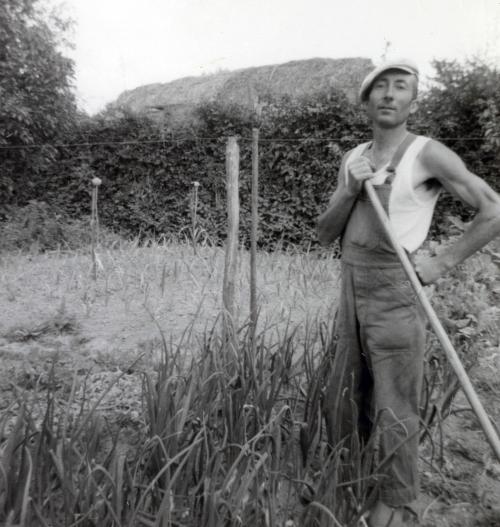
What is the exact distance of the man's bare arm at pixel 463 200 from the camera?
1.61 metres

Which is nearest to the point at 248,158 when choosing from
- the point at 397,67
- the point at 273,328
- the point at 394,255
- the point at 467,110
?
the point at 467,110

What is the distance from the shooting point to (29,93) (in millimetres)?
7934

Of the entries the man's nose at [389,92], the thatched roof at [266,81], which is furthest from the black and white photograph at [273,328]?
the thatched roof at [266,81]

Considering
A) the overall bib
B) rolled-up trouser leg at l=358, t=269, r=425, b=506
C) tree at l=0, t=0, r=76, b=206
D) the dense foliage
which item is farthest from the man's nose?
tree at l=0, t=0, r=76, b=206

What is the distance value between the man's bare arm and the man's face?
0.17 meters

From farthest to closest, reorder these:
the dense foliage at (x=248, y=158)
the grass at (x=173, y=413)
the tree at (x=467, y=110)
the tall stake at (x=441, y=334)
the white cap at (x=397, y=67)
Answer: the dense foliage at (x=248, y=158)
the tree at (x=467, y=110)
the white cap at (x=397, y=67)
the grass at (x=173, y=413)
the tall stake at (x=441, y=334)

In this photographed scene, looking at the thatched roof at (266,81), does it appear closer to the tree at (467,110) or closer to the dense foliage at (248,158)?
the dense foliage at (248,158)

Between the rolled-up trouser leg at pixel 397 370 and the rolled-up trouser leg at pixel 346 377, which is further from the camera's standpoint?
the rolled-up trouser leg at pixel 346 377

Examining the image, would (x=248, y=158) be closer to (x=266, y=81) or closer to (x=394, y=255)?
(x=266, y=81)

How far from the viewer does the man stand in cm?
168

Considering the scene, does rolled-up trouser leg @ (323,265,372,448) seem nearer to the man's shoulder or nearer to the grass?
the grass

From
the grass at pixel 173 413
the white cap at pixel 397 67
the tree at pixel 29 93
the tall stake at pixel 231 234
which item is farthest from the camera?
the tree at pixel 29 93

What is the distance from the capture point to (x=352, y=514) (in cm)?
175

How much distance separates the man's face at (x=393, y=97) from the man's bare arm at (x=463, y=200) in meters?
0.17
